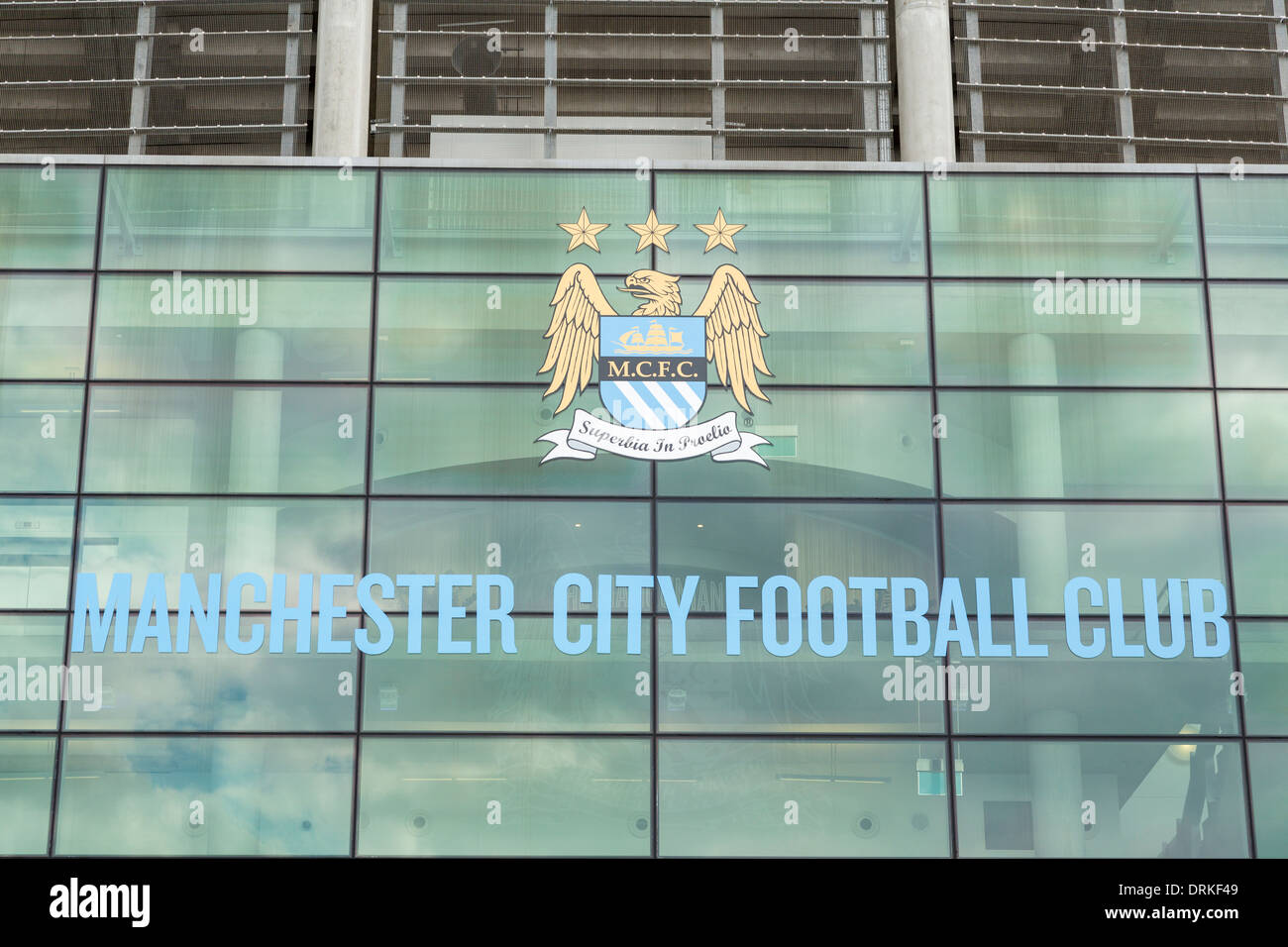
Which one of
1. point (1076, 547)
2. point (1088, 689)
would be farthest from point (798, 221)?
point (1088, 689)

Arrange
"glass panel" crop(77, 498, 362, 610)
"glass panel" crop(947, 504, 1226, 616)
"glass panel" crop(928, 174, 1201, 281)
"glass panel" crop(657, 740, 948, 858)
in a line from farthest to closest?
"glass panel" crop(928, 174, 1201, 281) → "glass panel" crop(947, 504, 1226, 616) → "glass panel" crop(77, 498, 362, 610) → "glass panel" crop(657, 740, 948, 858)

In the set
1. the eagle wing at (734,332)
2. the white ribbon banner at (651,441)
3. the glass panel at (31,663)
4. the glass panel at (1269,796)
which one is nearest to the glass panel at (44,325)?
the glass panel at (31,663)

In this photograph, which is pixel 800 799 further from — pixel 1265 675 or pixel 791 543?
pixel 1265 675

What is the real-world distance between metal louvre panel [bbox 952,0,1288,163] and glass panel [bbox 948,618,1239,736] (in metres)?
7.26

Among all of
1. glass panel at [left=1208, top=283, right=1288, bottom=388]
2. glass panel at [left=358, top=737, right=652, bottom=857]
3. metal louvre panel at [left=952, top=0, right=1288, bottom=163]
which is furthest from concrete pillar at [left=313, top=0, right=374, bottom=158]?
glass panel at [left=1208, top=283, right=1288, bottom=388]

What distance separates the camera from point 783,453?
1803cm

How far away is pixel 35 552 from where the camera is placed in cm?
1756

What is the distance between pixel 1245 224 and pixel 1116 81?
2954 mm

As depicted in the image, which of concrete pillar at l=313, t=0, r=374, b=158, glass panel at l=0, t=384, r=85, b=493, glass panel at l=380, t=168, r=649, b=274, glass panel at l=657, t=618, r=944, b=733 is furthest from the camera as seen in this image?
concrete pillar at l=313, t=0, r=374, b=158

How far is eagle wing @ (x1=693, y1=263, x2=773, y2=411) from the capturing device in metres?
18.2

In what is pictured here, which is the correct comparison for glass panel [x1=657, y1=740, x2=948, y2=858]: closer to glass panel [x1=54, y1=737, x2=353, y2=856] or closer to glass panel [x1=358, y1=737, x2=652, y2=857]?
glass panel [x1=358, y1=737, x2=652, y2=857]
